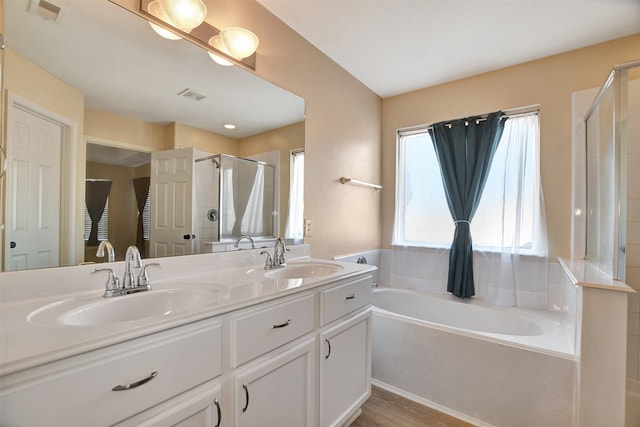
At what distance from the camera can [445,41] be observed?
2012 mm

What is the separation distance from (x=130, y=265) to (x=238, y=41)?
3.92 ft

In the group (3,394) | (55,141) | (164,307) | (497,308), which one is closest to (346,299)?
(164,307)

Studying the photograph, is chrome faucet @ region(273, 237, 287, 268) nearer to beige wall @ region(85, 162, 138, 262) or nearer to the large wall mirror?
the large wall mirror

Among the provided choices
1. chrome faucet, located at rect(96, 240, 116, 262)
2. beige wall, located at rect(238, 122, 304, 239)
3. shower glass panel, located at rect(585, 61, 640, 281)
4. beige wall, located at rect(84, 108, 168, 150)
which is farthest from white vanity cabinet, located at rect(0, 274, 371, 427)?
shower glass panel, located at rect(585, 61, 640, 281)

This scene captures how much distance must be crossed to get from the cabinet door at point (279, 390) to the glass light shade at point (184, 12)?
1455 mm

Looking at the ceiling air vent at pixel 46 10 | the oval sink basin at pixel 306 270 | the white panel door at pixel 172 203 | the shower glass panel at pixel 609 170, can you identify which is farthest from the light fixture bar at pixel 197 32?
the shower glass panel at pixel 609 170

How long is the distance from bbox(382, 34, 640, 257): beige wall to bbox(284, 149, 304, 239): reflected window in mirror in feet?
5.07

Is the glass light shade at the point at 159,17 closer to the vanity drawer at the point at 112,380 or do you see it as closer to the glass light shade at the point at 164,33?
the glass light shade at the point at 164,33

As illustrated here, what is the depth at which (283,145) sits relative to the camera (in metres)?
1.87

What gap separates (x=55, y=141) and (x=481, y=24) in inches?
92.2

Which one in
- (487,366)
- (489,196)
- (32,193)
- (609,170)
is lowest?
(487,366)

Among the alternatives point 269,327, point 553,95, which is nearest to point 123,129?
point 269,327

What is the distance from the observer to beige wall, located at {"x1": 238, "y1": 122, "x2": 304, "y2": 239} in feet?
5.76

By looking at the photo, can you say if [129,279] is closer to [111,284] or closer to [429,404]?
[111,284]
